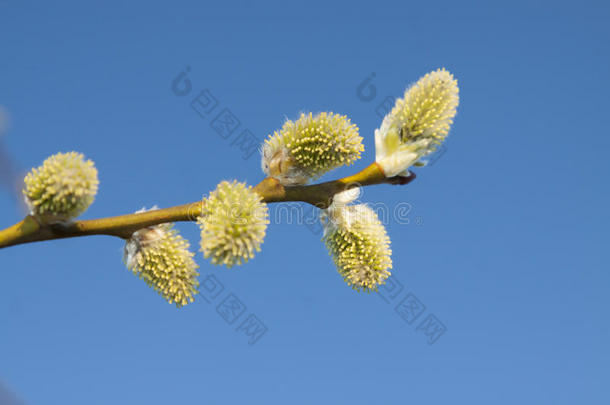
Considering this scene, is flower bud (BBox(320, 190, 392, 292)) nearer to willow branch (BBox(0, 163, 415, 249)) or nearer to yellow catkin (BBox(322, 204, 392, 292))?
yellow catkin (BBox(322, 204, 392, 292))

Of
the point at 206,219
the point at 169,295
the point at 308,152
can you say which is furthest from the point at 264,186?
the point at 169,295

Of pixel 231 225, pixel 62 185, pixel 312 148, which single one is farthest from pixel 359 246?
pixel 62 185

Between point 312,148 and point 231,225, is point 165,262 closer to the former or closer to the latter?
point 231,225

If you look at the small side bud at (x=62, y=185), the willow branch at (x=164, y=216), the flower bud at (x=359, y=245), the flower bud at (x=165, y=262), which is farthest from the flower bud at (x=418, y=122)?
the small side bud at (x=62, y=185)

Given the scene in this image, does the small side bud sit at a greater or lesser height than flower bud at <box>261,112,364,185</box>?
lesser

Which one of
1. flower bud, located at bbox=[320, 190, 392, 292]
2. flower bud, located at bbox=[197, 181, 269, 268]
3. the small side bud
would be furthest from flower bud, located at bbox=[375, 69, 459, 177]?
the small side bud

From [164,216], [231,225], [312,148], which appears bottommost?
[231,225]

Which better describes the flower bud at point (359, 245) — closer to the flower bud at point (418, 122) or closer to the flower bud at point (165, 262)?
the flower bud at point (418, 122)
